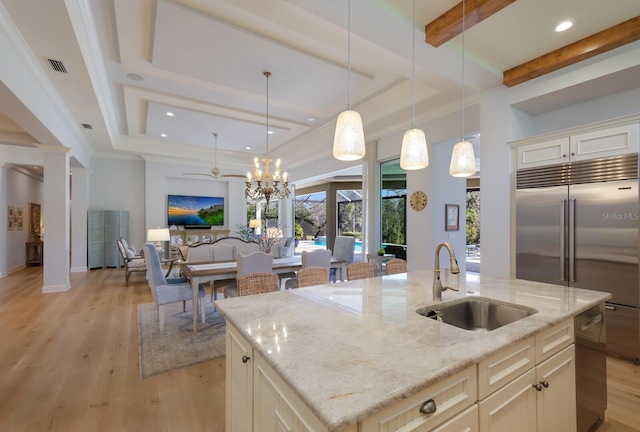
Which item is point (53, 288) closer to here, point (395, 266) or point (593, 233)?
point (395, 266)

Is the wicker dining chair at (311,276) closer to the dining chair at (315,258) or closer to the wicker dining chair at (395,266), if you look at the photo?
the wicker dining chair at (395,266)

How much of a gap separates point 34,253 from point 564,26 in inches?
479

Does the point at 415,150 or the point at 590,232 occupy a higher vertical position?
the point at 415,150

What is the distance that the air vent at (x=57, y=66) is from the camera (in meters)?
3.22

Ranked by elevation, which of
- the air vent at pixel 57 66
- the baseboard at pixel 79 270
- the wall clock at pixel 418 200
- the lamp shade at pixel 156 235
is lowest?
the baseboard at pixel 79 270

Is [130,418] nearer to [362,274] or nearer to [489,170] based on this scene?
[362,274]

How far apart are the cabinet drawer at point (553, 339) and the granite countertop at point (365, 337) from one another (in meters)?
0.06

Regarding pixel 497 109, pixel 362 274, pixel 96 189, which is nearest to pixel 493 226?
pixel 497 109

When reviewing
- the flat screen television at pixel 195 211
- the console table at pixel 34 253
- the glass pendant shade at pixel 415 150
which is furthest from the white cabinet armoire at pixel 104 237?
the glass pendant shade at pixel 415 150

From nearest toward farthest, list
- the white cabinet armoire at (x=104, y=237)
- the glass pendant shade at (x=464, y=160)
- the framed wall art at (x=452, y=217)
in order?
the glass pendant shade at (x=464, y=160)
the framed wall art at (x=452, y=217)
the white cabinet armoire at (x=104, y=237)

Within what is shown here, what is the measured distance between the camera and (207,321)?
3.88 metres

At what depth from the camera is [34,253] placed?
836cm

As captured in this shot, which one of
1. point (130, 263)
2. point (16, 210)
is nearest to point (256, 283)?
point (130, 263)

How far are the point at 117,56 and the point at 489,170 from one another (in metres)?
4.90
